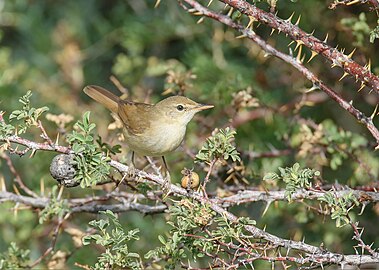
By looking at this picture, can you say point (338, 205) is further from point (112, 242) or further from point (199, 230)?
point (112, 242)

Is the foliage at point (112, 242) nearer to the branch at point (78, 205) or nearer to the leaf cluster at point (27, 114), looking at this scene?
the leaf cluster at point (27, 114)

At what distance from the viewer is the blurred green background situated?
4696mm

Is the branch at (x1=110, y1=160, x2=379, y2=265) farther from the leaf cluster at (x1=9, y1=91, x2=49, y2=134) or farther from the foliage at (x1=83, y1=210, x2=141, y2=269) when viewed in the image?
the leaf cluster at (x1=9, y1=91, x2=49, y2=134)

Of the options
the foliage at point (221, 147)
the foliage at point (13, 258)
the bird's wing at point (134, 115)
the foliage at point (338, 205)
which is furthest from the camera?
the bird's wing at point (134, 115)

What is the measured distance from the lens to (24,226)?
5453 mm

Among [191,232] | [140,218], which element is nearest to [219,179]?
[191,232]

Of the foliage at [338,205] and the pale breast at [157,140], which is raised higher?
the foliage at [338,205]

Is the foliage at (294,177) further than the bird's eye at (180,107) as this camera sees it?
No

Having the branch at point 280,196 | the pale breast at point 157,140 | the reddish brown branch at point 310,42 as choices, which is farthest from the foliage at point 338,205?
the pale breast at point 157,140

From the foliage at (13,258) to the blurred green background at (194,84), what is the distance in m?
0.27

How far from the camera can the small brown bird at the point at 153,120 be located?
14.7ft

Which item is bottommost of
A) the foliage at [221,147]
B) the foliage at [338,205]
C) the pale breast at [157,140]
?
the pale breast at [157,140]

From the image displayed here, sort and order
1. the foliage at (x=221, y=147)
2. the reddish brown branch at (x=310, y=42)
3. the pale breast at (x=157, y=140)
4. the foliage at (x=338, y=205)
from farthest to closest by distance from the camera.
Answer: the pale breast at (x=157, y=140) < the reddish brown branch at (x=310, y=42) < the foliage at (x=221, y=147) < the foliage at (x=338, y=205)

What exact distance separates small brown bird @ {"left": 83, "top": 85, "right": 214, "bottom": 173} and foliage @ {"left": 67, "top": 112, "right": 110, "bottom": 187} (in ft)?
4.56
